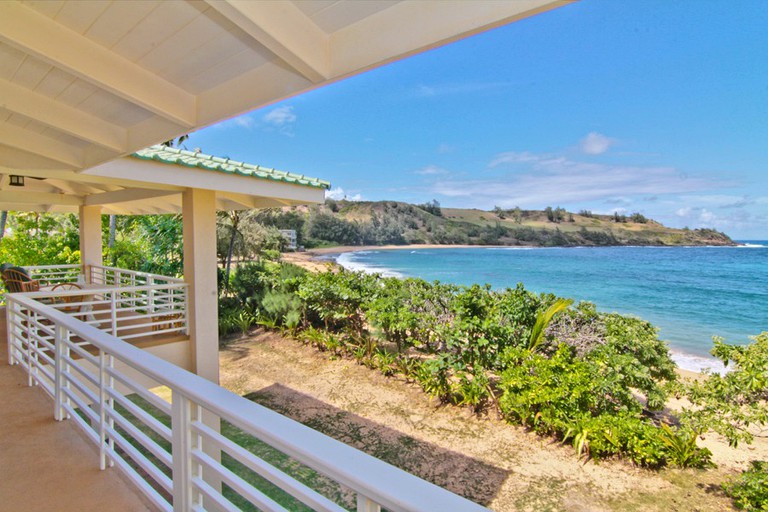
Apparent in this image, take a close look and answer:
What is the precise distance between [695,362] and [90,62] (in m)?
16.9

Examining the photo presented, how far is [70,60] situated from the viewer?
6.57 feet

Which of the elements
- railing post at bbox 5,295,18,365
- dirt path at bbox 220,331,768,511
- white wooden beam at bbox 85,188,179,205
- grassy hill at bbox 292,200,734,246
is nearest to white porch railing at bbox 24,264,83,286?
white wooden beam at bbox 85,188,179,205

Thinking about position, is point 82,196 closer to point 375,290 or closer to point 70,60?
point 375,290

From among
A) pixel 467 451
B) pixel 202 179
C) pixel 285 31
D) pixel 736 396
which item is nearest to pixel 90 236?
pixel 202 179

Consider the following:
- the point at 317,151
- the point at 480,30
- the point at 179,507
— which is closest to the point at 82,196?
the point at 179,507

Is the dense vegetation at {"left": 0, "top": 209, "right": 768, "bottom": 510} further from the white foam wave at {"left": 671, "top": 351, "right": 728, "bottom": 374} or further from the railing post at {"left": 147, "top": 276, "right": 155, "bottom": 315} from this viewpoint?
the white foam wave at {"left": 671, "top": 351, "right": 728, "bottom": 374}

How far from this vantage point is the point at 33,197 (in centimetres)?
748

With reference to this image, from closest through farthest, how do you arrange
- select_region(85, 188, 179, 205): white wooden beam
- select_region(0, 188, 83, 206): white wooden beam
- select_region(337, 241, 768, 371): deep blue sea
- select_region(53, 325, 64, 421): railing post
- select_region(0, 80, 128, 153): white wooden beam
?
select_region(0, 80, 128, 153): white wooden beam → select_region(53, 325, 64, 421): railing post → select_region(85, 188, 179, 205): white wooden beam → select_region(0, 188, 83, 206): white wooden beam → select_region(337, 241, 768, 371): deep blue sea

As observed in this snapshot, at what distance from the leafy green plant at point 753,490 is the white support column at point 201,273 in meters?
6.74

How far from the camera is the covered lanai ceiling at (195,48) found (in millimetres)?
1603

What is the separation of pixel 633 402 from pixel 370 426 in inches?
156

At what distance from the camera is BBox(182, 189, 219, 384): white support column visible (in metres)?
5.74

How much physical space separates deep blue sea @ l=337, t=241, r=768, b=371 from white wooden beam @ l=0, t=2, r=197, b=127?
50.2 feet

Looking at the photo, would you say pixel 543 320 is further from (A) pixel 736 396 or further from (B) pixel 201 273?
(B) pixel 201 273
